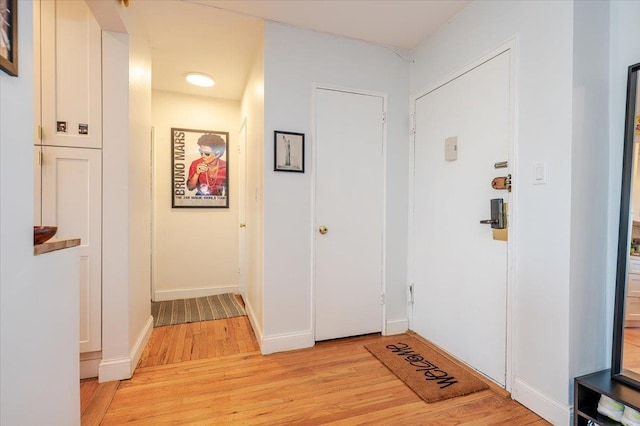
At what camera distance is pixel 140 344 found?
2215mm

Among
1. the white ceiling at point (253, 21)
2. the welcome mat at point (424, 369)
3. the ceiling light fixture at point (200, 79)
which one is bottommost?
the welcome mat at point (424, 369)

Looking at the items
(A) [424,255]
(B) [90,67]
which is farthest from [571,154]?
(B) [90,67]

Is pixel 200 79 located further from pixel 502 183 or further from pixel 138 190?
pixel 502 183

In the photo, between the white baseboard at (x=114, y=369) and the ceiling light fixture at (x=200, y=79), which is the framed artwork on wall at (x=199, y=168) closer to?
the ceiling light fixture at (x=200, y=79)

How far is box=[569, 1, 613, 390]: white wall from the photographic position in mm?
1471

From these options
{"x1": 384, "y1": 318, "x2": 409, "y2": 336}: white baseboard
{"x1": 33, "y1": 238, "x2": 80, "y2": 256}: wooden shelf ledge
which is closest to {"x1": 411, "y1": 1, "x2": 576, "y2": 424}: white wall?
{"x1": 384, "y1": 318, "x2": 409, "y2": 336}: white baseboard

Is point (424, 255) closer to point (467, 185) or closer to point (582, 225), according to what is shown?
point (467, 185)

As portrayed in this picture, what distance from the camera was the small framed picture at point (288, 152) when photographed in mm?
2285

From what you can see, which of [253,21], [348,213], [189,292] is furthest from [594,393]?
[189,292]

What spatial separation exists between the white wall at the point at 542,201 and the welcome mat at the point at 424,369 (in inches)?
11.5

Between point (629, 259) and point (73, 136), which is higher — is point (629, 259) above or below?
below

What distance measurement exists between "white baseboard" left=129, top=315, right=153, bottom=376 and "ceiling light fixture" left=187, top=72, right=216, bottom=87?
2497mm

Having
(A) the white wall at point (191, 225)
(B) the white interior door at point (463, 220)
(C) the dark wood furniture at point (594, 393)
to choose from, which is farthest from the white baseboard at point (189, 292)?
(C) the dark wood furniture at point (594, 393)

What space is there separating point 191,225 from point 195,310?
107cm
